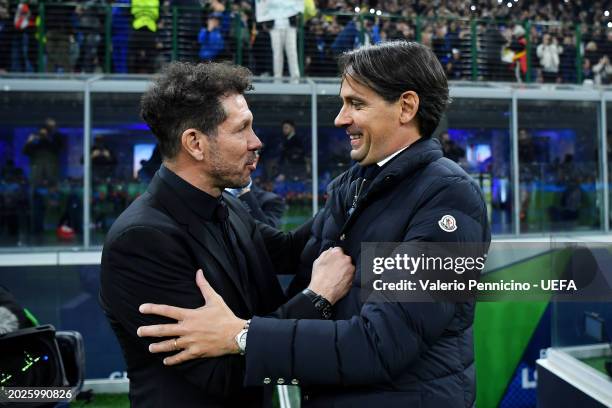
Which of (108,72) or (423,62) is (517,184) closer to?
(108,72)

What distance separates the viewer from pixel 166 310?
1578 millimetres

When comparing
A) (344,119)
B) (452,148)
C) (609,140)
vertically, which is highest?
(609,140)

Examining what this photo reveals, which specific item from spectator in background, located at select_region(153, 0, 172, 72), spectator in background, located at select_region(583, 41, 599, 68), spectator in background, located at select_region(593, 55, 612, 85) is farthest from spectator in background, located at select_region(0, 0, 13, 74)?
spectator in background, located at select_region(593, 55, 612, 85)

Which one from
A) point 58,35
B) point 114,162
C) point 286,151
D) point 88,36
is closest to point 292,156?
point 286,151

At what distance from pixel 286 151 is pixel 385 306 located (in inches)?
245

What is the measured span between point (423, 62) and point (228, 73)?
60 centimetres

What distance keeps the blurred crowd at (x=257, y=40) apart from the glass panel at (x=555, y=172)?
2.11 m

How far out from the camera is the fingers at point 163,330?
1.57 m

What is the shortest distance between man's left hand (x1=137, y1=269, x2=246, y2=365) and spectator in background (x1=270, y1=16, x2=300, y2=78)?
7923mm

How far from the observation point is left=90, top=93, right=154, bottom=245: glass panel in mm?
7055

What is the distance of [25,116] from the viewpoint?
733 cm

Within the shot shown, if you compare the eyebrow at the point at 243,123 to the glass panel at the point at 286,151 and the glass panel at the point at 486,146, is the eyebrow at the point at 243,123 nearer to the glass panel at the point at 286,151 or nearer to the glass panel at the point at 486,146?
the glass panel at the point at 286,151

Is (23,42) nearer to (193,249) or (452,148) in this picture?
(452,148)

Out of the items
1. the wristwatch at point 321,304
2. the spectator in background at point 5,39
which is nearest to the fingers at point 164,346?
the wristwatch at point 321,304
